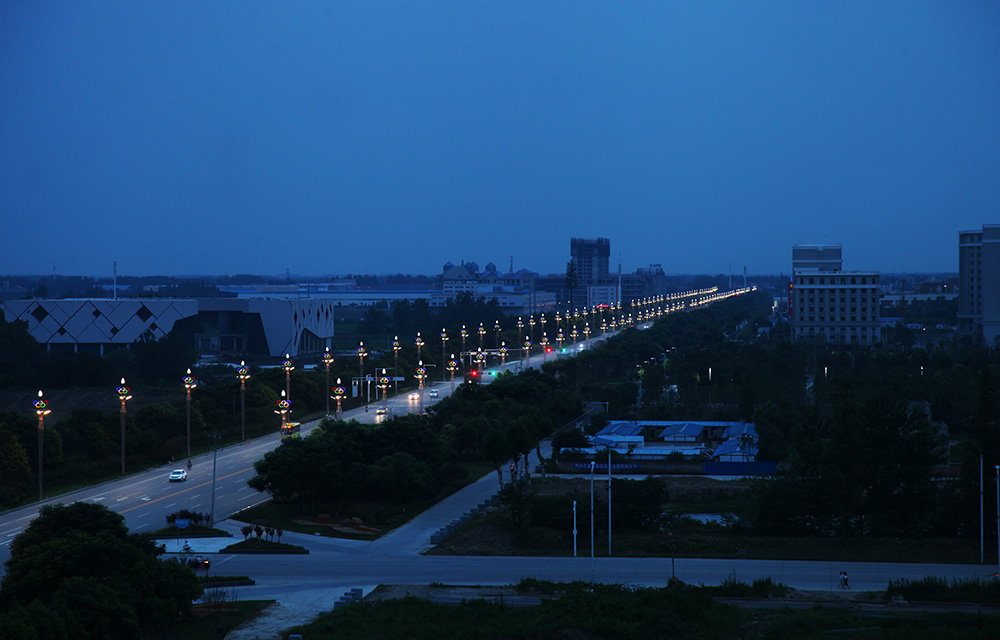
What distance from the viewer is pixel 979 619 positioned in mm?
21625

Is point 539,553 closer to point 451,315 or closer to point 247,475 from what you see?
point 247,475

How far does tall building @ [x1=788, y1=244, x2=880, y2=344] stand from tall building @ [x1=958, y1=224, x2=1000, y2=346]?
1115cm

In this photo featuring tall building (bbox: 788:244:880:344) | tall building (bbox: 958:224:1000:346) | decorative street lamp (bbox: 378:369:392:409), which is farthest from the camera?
tall building (bbox: 788:244:880:344)

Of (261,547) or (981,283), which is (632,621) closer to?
(261,547)

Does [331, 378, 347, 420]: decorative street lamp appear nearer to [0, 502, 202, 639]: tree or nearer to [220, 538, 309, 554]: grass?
[220, 538, 309, 554]: grass

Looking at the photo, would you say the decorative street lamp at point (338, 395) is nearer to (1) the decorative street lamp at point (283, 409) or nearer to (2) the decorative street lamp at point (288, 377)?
(2) the decorative street lamp at point (288, 377)

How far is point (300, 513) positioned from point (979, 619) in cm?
2342

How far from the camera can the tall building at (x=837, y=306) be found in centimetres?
11494

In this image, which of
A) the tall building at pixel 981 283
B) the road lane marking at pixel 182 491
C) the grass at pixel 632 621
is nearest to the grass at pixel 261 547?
the road lane marking at pixel 182 491

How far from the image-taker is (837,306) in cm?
11612

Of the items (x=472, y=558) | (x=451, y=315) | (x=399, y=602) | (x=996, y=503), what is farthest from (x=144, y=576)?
(x=451, y=315)

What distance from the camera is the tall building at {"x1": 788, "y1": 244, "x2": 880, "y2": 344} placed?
114938 millimetres

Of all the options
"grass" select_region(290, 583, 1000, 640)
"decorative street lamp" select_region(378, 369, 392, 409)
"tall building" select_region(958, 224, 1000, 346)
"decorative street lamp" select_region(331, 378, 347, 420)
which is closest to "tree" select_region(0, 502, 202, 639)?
"grass" select_region(290, 583, 1000, 640)

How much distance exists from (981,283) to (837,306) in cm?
1589
